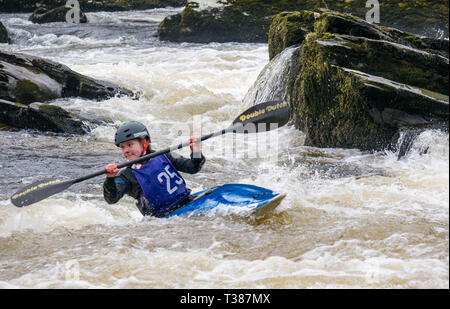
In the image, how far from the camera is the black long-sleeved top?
4172 mm

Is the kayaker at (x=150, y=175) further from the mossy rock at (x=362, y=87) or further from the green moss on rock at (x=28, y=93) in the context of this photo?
the green moss on rock at (x=28, y=93)

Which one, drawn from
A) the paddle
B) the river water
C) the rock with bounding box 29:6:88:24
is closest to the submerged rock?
the river water

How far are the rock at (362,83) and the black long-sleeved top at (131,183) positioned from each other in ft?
7.50

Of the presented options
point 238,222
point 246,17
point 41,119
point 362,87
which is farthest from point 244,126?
point 246,17

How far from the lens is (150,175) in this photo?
4.34 m

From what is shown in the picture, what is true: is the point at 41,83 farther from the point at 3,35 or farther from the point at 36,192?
the point at 3,35

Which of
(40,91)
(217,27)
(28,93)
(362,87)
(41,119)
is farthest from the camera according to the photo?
(217,27)

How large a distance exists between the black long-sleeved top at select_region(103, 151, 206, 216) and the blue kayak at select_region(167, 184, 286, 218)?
19 centimetres

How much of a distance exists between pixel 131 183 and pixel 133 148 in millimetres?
285

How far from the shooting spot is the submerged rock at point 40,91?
8.21 metres

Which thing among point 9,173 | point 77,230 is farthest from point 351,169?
point 9,173

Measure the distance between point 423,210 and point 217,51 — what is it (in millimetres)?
11643

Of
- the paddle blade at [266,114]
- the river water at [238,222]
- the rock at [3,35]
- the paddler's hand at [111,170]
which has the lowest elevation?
the river water at [238,222]

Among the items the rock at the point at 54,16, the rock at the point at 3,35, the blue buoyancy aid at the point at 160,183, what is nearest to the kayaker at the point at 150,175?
the blue buoyancy aid at the point at 160,183
